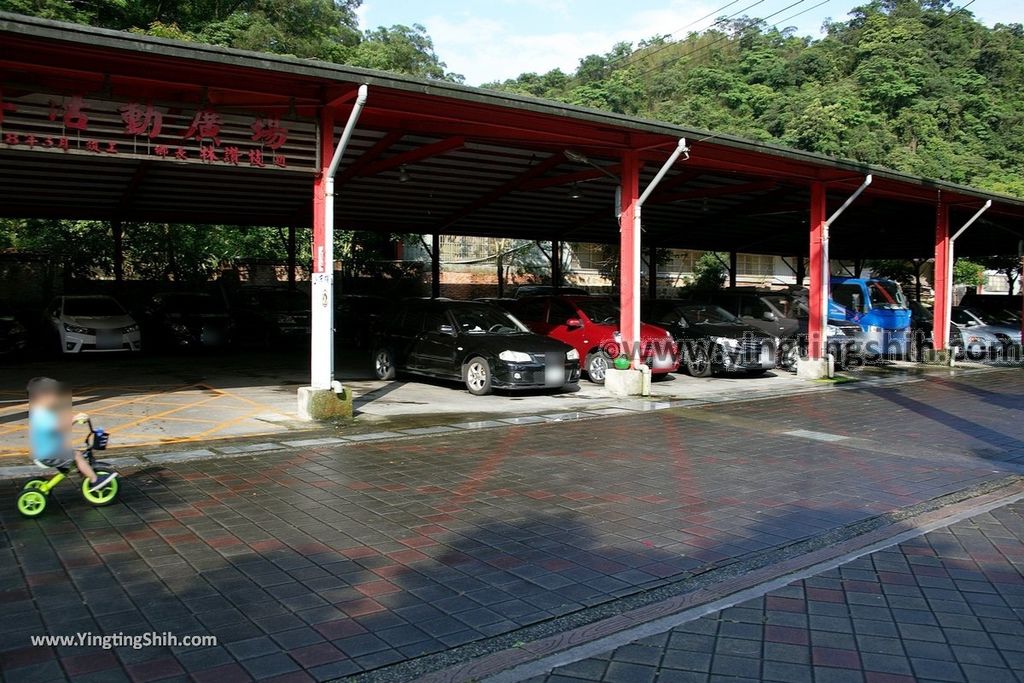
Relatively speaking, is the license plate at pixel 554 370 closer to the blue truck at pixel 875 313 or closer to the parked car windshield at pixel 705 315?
the parked car windshield at pixel 705 315

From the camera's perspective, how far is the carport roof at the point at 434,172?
880 centimetres

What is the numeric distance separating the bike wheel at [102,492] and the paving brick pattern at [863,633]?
4094 millimetres

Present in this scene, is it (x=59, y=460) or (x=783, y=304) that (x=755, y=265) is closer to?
(x=783, y=304)

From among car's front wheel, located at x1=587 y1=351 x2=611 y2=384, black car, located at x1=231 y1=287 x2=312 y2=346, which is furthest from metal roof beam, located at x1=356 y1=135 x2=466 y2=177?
black car, located at x1=231 y1=287 x2=312 y2=346

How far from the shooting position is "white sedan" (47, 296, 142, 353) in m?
16.9

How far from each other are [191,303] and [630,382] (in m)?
12.3

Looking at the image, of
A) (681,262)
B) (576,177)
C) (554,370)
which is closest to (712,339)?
(576,177)

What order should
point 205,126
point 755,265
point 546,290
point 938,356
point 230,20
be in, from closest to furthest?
1. point 205,126
2. point 938,356
3. point 546,290
4. point 230,20
5. point 755,265

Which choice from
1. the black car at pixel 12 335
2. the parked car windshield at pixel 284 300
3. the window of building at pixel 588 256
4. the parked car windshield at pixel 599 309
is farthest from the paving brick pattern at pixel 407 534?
the window of building at pixel 588 256

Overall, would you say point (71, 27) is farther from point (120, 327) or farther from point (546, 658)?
point (120, 327)

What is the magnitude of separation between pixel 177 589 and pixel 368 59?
36.1m

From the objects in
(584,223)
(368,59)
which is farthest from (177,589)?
(368,59)

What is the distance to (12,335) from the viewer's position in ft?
55.5

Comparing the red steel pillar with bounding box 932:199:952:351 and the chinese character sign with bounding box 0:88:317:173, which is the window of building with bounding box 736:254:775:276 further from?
the chinese character sign with bounding box 0:88:317:173
